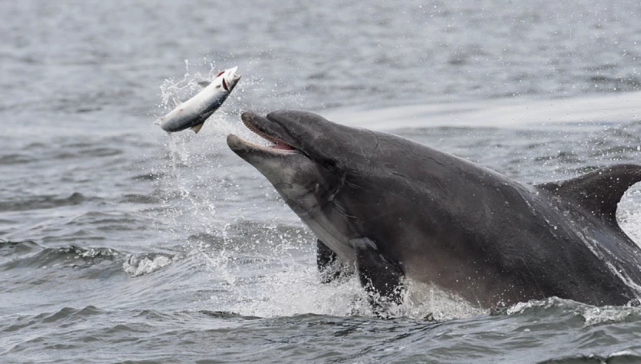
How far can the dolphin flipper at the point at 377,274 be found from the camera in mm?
9914

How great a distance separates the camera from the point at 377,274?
32.5ft

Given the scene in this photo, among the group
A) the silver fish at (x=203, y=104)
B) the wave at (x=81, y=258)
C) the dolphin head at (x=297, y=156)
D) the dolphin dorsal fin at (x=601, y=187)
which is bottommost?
the wave at (x=81, y=258)

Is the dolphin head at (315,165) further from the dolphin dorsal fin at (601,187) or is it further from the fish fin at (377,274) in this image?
the dolphin dorsal fin at (601,187)

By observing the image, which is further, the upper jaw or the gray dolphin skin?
the upper jaw

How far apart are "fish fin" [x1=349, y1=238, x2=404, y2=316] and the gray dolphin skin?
12 mm

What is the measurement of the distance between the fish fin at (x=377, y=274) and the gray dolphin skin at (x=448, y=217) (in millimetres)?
12

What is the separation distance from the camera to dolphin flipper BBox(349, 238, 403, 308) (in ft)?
32.5

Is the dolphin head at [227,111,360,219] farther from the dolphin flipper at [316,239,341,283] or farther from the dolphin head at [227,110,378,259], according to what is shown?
the dolphin flipper at [316,239,341,283]

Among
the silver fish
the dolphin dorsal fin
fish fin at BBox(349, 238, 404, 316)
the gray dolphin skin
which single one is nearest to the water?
fish fin at BBox(349, 238, 404, 316)

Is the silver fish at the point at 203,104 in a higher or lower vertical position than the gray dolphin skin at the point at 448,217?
higher

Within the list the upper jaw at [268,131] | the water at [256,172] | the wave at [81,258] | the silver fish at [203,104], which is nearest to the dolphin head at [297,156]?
the upper jaw at [268,131]

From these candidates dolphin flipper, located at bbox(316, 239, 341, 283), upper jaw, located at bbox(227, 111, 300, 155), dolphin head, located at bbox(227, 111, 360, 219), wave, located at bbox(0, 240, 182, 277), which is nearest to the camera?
dolphin head, located at bbox(227, 111, 360, 219)

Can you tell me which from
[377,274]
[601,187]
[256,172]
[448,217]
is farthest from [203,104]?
[256,172]

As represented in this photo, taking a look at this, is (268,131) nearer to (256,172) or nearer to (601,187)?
(601,187)
